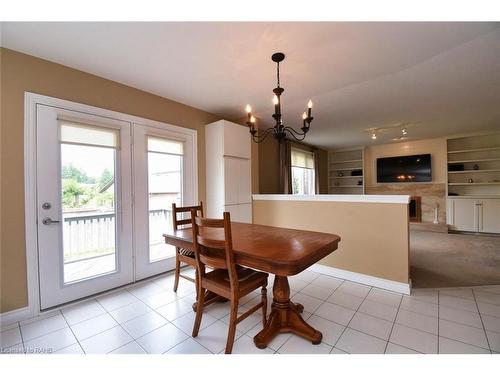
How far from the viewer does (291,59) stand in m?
2.01

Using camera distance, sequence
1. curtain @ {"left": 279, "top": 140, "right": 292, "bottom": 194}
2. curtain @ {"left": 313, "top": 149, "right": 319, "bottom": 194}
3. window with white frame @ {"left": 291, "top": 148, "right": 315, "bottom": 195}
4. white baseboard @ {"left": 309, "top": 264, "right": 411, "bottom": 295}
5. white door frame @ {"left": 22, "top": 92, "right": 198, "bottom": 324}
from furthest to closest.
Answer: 1. curtain @ {"left": 313, "top": 149, "right": 319, "bottom": 194}
2. window with white frame @ {"left": 291, "top": 148, "right": 315, "bottom": 195}
3. curtain @ {"left": 279, "top": 140, "right": 292, "bottom": 194}
4. white baseboard @ {"left": 309, "top": 264, "right": 411, "bottom": 295}
5. white door frame @ {"left": 22, "top": 92, "right": 198, "bottom": 324}

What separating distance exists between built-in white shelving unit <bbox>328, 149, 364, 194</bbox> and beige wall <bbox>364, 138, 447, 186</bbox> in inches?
8.8

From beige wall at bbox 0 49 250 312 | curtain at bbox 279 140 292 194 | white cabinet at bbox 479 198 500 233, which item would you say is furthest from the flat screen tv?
beige wall at bbox 0 49 250 312

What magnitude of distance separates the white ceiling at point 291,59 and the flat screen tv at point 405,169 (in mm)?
2528

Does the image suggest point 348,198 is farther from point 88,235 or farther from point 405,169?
point 405,169

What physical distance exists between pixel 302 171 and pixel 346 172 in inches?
78.0

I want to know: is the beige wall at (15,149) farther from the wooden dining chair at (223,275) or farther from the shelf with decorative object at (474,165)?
the shelf with decorative object at (474,165)

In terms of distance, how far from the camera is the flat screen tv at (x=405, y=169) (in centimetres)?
562

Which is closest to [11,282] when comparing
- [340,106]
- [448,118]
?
[340,106]

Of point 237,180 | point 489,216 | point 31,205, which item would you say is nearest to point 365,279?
point 237,180

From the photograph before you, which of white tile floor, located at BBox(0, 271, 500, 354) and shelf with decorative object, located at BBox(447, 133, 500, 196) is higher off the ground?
shelf with decorative object, located at BBox(447, 133, 500, 196)

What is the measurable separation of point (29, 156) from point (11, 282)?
1.08 metres

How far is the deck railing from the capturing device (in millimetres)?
2150

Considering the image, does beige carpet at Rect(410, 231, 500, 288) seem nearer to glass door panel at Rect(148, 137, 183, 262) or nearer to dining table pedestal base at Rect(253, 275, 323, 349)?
dining table pedestal base at Rect(253, 275, 323, 349)
